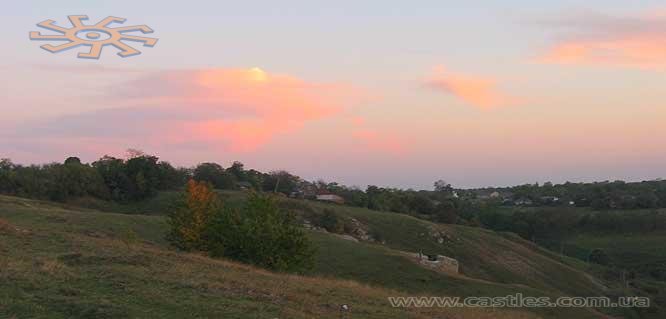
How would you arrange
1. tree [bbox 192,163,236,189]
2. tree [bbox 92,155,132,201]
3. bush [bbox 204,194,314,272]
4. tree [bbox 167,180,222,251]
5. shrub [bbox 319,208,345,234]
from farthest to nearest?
tree [bbox 192,163,236,189] → tree [bbox 92,155,132,201] → shrub [bbox 319,208,345,234] → tree [bbox 167,180,222,251] → bush [bbox 204,194,314,272]

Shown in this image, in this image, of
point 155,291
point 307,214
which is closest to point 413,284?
point 155,291

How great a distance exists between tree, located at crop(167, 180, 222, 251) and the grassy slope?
8.49m

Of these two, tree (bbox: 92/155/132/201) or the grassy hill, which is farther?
tree (bbox: 92/155/132/201)

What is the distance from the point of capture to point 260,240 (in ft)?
111

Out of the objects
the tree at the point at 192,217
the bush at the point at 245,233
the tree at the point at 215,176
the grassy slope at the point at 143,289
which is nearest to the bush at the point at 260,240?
the bush at the point at 245,233

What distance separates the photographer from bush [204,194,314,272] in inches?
1315

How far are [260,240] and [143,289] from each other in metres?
17.1

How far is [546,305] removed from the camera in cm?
3612

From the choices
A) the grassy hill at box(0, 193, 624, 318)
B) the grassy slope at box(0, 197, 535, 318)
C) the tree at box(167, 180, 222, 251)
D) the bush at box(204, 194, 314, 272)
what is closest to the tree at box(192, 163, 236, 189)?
the grassy hill at box(0, 193, 624, 318)

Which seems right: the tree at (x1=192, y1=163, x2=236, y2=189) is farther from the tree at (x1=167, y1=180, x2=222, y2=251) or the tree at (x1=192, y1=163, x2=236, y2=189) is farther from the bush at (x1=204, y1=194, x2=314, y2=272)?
the bush at (x1=204, y1=194, x2=314, y2=272)

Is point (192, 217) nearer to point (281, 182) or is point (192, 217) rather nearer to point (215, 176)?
point (215, 176)

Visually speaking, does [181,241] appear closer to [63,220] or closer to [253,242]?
[253,242]

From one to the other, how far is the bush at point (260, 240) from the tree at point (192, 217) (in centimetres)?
74

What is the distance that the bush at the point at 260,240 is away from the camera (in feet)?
110
